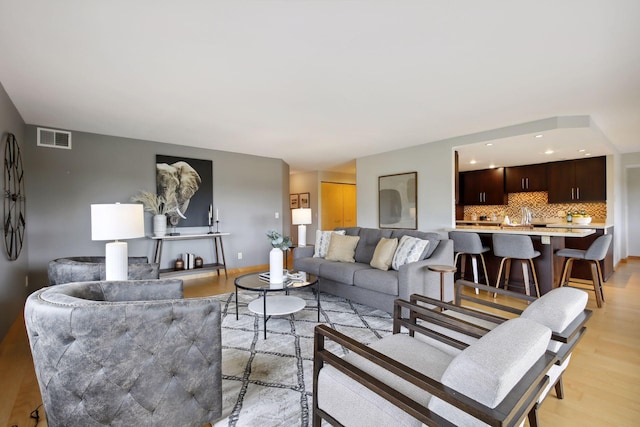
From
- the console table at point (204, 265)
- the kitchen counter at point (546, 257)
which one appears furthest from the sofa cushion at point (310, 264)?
the kitchen counter at point (546, 257)

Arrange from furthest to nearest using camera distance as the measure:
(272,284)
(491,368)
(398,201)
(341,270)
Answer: (398,201), (341,270), (272,284), (491,368)

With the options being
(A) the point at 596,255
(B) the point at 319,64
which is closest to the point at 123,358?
(B) the point at 319,64

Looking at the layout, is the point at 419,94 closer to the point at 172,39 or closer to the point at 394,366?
the point at 172,39

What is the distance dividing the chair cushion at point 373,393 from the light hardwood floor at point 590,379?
82 cm

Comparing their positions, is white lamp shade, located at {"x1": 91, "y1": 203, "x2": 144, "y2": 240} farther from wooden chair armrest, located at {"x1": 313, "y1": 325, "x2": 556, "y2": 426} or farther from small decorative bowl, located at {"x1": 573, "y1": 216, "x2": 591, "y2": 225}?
small decorative bowl, located at {"x1": 573, "y1": 216, "x2": 591, "y2": 225}

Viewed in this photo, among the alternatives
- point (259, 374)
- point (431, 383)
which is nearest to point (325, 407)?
point (431, 383)

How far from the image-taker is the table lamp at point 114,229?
7.29 ft

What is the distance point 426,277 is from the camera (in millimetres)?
3256

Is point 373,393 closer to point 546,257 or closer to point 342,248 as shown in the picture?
point 342,248

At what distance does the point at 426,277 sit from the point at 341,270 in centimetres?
98

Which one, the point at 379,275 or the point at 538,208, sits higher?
the point at 538,208

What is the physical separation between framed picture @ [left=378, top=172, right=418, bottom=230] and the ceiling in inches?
57.1

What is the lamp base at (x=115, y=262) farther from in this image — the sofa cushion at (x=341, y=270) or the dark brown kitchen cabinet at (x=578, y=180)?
the dark brown kitchen cabinet at (x=578, y=180)

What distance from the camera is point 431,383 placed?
3.22ft
